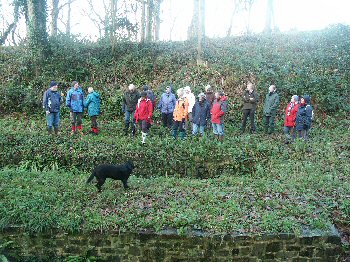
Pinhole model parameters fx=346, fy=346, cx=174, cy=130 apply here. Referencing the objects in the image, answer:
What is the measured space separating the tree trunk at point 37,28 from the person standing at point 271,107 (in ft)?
39.3

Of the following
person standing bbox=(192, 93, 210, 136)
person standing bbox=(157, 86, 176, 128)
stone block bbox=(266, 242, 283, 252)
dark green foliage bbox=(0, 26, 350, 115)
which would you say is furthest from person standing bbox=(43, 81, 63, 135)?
stone block bbox=(266, 242, 283, 252)

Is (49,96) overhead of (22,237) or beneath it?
overhead

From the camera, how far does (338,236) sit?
279 inches

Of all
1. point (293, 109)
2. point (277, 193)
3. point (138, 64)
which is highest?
point (138, 64)

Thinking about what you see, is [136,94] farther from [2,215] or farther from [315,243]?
[315,243]

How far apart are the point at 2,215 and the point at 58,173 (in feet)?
9.86

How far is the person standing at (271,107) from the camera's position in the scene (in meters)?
14.1

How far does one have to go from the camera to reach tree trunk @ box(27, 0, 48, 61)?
17.9 m

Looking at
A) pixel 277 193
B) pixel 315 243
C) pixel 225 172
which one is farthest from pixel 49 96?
pixel 315 243

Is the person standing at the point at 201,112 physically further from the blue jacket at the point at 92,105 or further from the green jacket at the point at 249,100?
the blue jacket at the point at 92,105

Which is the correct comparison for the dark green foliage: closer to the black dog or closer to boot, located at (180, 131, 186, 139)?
boot, located at (180, 131, 186, 139)

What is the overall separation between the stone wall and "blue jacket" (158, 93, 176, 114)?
7.35 m

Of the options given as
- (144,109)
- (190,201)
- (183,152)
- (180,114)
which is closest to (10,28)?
(144,109)

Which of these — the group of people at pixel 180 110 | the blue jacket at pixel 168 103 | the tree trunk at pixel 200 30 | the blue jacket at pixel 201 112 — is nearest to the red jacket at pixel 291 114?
the group of people at pixel 180 110
